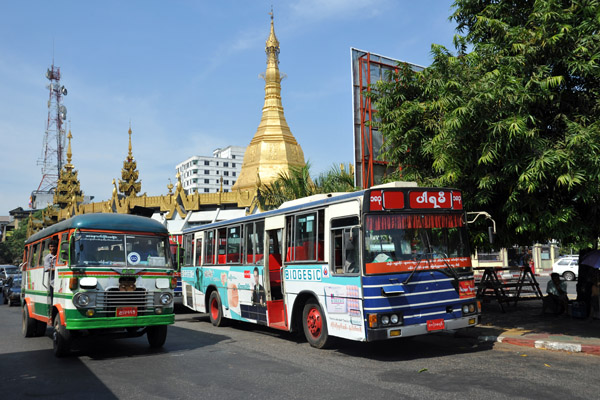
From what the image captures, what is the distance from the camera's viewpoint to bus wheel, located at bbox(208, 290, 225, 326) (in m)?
14.0

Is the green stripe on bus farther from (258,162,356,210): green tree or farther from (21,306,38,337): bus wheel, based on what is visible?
(258,162,356,210): green tree

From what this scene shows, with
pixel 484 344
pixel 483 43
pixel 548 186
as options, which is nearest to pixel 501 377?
pixel 484 344

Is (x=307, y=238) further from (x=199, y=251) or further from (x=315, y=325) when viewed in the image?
(x=199, y=251)

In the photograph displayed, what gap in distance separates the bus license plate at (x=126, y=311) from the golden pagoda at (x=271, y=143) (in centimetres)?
3438

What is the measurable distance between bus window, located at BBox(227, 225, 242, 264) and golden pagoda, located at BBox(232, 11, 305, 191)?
3022 cm

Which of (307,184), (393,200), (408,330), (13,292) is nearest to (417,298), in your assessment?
(408,330)

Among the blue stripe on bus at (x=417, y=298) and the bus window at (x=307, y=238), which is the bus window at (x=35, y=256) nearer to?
the bus window at (x=307, y=238)

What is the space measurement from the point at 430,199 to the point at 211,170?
139164 millimetres

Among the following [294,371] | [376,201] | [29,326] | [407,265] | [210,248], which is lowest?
[294,371]

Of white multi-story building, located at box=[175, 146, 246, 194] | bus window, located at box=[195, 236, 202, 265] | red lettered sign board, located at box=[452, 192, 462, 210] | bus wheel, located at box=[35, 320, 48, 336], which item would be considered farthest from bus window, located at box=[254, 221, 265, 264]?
white multi-story building, located at box=[175, 146, 246, 194]

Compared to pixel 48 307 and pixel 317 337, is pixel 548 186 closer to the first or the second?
pixel 317 337

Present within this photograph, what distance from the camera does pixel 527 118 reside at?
9414 mm

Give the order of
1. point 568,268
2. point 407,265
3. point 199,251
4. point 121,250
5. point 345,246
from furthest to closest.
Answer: point 568,268 → point 199,251 → point 121,250 → point 345,246 → point 407,265

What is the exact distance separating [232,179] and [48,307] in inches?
5349
